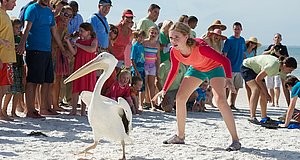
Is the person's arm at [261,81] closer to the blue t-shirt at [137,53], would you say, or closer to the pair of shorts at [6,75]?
the blue t-shirt at [137,53]

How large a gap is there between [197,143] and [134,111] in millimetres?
2606

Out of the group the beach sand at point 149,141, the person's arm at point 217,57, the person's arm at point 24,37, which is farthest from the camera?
the person's arm at point 24,37

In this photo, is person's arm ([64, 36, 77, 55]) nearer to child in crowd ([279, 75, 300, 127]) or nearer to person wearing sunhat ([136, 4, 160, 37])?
person wearing sunhat ([136, 4, 160, 37])

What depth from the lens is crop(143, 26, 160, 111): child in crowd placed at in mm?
9352

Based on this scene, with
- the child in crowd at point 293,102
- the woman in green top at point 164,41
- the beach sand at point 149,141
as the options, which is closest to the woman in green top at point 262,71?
the child in crowd at point 293,102

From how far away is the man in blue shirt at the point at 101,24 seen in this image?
860 cm

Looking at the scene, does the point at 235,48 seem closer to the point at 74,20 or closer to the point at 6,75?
the point at 74,20

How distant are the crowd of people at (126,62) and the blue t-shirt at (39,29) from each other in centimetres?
1

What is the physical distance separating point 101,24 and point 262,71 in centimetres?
274

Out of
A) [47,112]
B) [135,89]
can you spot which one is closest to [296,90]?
[135,89]

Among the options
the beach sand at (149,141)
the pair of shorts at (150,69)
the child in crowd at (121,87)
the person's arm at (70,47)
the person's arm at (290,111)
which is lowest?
the beach sand at (149,141)

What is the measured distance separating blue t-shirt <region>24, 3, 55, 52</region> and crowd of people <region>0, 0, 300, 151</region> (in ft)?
0.05

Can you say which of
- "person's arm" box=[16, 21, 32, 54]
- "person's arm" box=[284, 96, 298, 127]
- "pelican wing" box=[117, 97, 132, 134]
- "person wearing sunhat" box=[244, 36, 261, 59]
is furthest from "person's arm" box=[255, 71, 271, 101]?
"person's arm" box=[16, 21, 32, 54]

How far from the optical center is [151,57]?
9383mm
